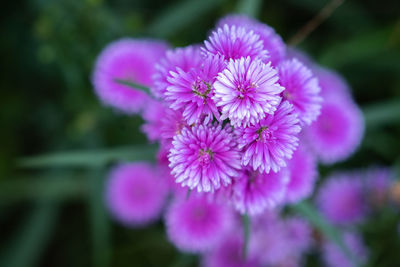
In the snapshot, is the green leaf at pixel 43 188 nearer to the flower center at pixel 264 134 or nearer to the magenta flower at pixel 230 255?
the magenta flower at pixel 230 255

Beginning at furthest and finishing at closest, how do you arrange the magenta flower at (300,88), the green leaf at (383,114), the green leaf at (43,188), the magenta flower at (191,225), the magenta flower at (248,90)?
1. the green leaf at (43,188)
2. the green leaf at (383,114)
3. the magenta flower at (191,225)
4. the magenta flower at (300,88)
5. the magenta flower at (248,90)

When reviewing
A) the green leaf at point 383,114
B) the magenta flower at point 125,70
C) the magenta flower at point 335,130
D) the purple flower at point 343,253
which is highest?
the magenta flower at point 125,70

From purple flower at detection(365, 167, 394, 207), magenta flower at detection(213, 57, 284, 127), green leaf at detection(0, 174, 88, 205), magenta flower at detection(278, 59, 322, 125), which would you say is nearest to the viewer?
magenta flower at detection(213, 57, 284, 127)

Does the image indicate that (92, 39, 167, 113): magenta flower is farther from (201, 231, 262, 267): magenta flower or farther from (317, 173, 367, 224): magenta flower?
(317, 173, 367, 224): magenta flower

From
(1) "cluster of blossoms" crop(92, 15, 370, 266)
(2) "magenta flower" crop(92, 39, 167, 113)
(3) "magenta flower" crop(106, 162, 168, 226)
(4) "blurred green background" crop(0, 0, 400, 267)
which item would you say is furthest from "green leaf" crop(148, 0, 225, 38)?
(3) "magenta flower" crop(106, 162, 168, 226)

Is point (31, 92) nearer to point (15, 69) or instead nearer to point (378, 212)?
point (15, 69)

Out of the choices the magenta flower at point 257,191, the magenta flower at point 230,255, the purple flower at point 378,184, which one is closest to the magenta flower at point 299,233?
the magenta flower at point 230,255

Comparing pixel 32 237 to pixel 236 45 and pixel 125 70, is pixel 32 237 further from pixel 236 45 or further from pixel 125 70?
pixel 236 45

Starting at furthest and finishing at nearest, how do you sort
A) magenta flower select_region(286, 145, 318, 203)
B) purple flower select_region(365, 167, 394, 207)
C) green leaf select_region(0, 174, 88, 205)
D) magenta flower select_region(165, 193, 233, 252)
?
1. green leaf select_region(0, 174, 88, 205)
2. purple flower select_region(365, 167, 394, 207)
3. magenta flower select_region(165, 193, 233, 252)
4. magenta flower select_region(286, 145, 318, 203)
